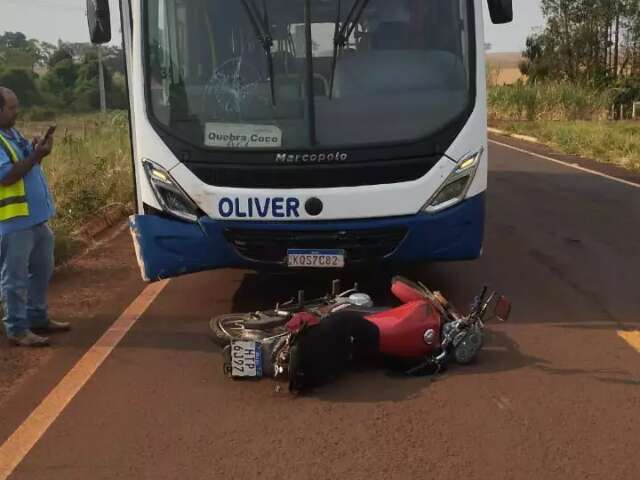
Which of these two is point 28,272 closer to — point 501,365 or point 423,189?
point 423,189

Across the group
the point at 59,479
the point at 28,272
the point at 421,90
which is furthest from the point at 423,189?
the point at 59,479

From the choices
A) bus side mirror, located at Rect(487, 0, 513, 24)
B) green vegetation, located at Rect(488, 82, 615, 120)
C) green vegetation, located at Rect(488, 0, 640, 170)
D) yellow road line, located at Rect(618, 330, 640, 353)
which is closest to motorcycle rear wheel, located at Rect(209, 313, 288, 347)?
yellow road line, located at Rect(618, 330, 640, 353)

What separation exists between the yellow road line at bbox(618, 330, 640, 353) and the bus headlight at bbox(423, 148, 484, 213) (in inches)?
55.7

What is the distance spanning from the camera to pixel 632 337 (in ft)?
18.8

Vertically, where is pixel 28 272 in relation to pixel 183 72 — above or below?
below

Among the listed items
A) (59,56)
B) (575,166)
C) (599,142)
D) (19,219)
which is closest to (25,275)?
(19,219)

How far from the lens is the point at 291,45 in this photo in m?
6.17

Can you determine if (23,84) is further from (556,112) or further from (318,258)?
(318,258)

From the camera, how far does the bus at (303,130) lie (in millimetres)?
5988

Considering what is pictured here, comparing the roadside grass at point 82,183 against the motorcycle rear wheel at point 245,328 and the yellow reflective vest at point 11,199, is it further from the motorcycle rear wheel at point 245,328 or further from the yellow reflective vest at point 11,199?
the motorcycle rear wheel at point 245,328

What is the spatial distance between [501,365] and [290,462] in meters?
1.77

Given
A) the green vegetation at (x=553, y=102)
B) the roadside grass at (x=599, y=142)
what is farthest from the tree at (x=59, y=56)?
the roadside grass at (x=599, y=142)

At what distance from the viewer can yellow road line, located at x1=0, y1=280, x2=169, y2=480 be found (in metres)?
4.10

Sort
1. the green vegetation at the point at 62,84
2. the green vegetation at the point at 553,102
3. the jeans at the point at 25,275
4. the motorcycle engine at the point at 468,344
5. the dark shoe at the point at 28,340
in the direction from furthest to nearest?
1. the green vegetation at the point at 62,84
2. the green vegetation at the point at 553,102
3. the dark shoe at the point at 28,340
4. the jeans at the point at 25,275
5. the motorcycle engine at the point at 468,344
